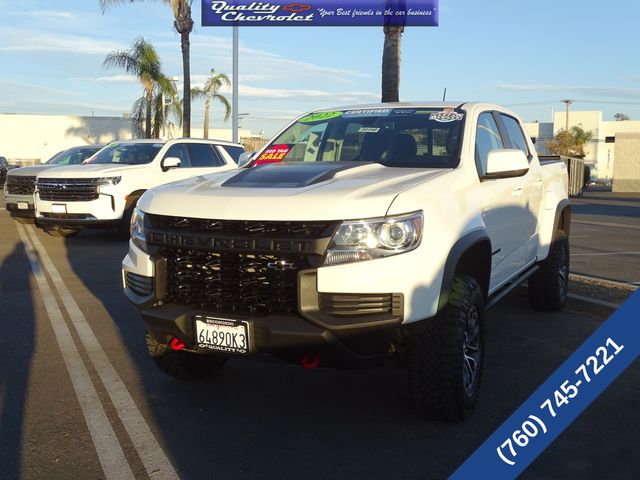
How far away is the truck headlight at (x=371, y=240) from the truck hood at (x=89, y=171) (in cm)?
889

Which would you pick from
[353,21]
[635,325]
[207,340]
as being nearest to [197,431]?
[207,340]

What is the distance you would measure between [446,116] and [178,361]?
8.29 ft

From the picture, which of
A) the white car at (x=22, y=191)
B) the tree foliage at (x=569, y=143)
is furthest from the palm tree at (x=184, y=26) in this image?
the tree foliage at (x=569, y=143)

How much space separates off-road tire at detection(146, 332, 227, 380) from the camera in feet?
14.8

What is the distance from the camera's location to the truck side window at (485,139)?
4.88 m

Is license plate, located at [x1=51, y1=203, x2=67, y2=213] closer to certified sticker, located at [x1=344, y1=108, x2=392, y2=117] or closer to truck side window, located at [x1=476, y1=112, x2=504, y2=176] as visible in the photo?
certified sticker, located at [x1=344, y1=108, x2=392, y2=117]

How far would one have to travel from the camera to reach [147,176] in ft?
39.5

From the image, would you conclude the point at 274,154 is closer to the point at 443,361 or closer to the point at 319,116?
the point at 319,116

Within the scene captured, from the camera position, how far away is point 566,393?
7.91 feet

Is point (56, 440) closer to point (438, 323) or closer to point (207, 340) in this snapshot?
point (207, 340)

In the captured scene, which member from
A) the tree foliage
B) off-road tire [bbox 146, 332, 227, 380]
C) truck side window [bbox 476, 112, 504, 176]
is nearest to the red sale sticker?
truck side window [bbox 476, 112, 504, 176]

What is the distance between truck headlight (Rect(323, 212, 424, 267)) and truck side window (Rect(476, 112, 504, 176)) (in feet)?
4.49

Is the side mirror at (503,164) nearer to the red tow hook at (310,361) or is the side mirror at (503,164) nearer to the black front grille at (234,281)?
the black front grille at (234,281)

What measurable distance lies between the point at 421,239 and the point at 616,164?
40.2 m
